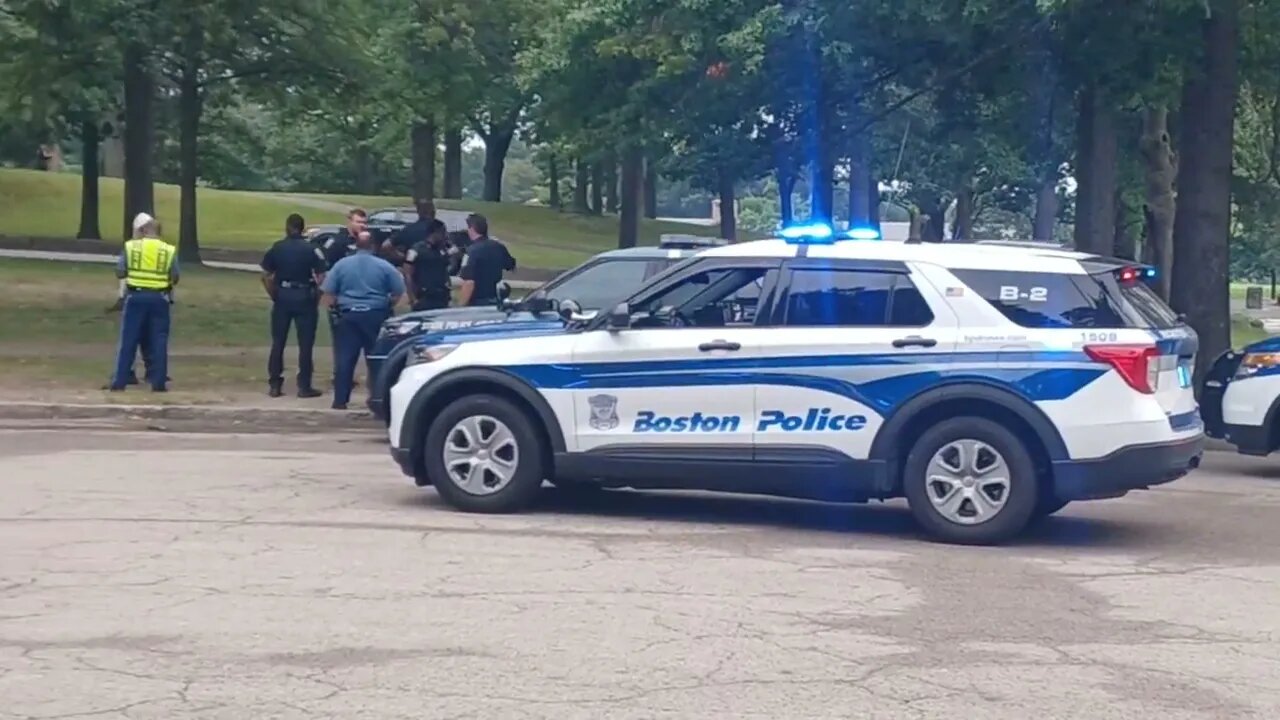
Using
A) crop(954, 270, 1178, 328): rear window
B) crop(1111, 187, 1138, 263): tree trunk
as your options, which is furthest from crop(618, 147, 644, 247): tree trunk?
crop(954, 270, 1178, 328): rear window

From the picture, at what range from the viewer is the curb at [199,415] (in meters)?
16.5

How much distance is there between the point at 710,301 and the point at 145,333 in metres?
8.74

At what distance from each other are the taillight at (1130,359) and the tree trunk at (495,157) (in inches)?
2332

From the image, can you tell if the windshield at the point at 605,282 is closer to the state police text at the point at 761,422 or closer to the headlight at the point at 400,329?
the headlight at the point at 400,329

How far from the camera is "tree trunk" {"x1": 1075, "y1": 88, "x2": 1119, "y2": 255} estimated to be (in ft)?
68.7

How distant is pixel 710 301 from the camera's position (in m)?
10.7

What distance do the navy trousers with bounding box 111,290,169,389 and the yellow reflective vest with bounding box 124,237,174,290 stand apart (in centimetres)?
10

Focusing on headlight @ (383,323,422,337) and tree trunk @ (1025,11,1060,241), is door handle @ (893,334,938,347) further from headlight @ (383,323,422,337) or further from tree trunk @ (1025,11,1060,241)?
tree trunk @ (1025,11,1060,241)

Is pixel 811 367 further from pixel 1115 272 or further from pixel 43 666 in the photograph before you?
pixel 43 666

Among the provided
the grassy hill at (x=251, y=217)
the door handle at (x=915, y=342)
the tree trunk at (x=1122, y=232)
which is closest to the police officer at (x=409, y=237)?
the door handle at (x=915, y=342)

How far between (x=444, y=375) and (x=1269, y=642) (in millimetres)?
5130

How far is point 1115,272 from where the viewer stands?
34.1 feet

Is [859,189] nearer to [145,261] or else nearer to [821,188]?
→ [821,188]

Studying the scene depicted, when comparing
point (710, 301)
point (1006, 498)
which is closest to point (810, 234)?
point (710, 301)
